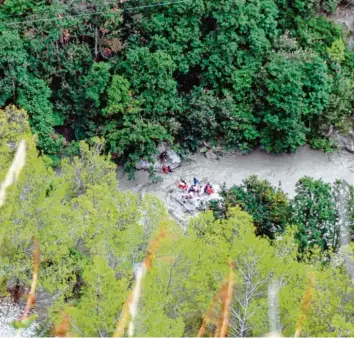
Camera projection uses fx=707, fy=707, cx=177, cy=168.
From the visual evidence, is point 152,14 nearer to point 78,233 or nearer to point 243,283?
point 78,233

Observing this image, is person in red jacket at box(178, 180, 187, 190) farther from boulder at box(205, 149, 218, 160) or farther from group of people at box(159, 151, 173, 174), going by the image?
boulder at box(205, 149, 218, 160)

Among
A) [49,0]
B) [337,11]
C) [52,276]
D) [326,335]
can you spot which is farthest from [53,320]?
[337,11]

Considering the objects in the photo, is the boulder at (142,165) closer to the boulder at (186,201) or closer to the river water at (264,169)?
the river water at (264,169)

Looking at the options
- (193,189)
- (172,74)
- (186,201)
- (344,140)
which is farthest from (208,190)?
(344,140)

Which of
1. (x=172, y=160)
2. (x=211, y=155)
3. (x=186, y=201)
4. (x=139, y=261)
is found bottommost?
(x=139, y=261)

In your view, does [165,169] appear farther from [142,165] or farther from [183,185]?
[183,185]

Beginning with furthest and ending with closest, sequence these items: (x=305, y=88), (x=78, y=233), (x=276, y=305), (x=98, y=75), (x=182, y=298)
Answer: (x=305, y=88)
(x=98, y=75)
(x=78, y=233)
(x=182, y=298)
(x=276, y=305)
